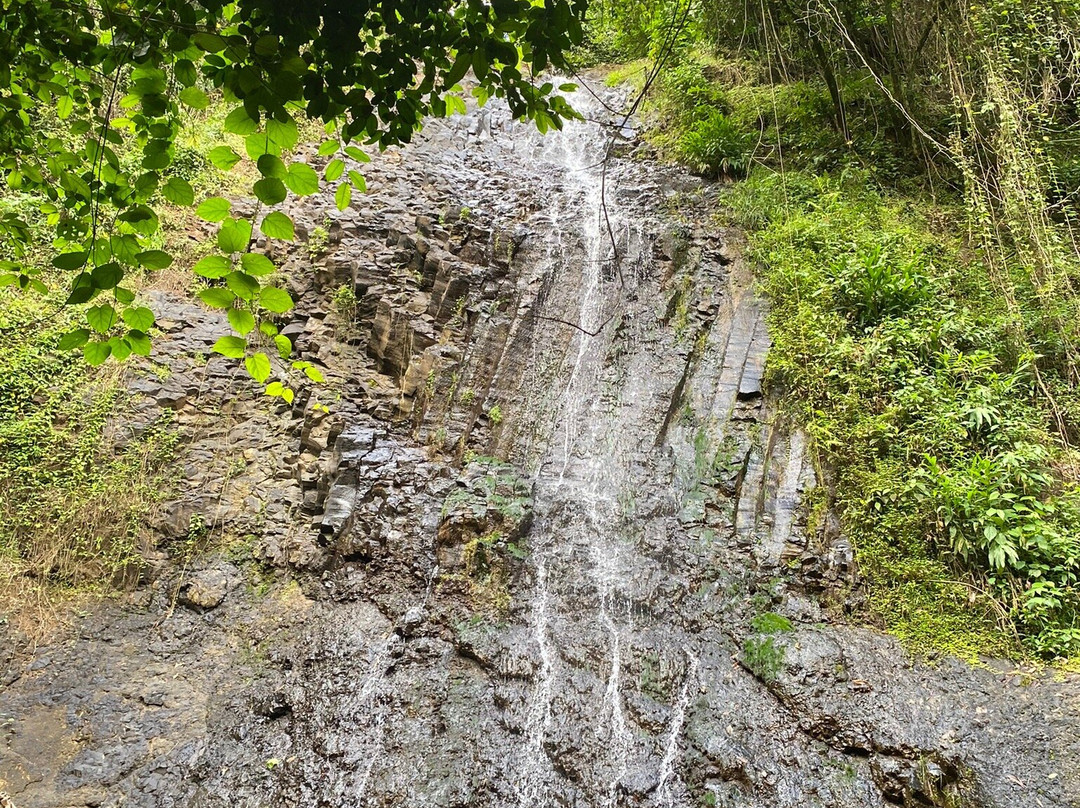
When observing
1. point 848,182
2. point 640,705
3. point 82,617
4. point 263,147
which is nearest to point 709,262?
point 848,182

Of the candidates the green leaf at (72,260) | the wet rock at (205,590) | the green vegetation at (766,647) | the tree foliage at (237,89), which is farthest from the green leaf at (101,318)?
the wet rock at (205,590)

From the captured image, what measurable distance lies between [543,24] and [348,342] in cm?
620

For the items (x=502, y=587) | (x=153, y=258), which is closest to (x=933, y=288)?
(x=502, y=587)

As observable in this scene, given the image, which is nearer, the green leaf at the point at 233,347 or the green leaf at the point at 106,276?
the green leaf at the point at 106,276

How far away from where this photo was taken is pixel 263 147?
1.35m

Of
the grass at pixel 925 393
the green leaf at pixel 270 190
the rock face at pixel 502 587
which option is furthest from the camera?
the grass at pixel 925 393

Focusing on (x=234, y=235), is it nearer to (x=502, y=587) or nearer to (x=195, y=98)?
(x=195, y=98)

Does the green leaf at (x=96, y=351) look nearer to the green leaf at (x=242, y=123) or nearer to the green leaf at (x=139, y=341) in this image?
the green leaf at (x=139, y=341)

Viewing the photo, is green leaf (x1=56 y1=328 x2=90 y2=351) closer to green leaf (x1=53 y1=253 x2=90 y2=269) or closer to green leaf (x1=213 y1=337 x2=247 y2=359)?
green leaf (x1=53 y1=253 x2=90 y2=269)

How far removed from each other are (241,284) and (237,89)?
47 centimetres

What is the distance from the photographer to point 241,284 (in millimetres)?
1370

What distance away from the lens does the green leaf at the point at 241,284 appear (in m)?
1.36

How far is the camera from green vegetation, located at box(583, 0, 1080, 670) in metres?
4.43

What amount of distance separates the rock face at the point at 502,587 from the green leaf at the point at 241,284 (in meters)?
4.33
